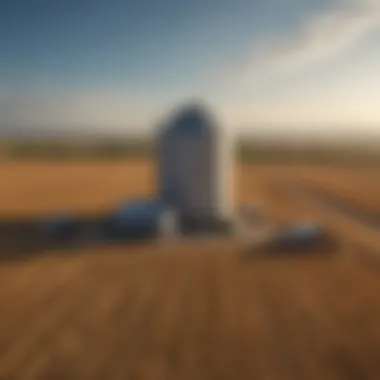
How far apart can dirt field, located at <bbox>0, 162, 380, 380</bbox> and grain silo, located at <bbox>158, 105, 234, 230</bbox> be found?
279 centimetres

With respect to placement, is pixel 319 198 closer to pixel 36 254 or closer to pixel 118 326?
pixel 36 254

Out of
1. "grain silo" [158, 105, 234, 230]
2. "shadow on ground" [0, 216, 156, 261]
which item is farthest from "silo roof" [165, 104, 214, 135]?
"shadow on ground" [0, 216, 156, 261]

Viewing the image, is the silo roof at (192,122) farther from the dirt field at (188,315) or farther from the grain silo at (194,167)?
the dirt field at (188,315)

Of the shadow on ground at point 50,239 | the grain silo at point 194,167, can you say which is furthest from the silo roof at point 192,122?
the shadow on ground at point 50,239

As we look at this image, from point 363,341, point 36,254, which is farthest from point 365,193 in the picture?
point 363,341

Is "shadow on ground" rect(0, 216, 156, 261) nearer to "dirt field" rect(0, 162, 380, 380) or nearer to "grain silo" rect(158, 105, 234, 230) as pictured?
"dirt field" rect(0, 162, 380, 380)

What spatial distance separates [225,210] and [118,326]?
38.9 ft

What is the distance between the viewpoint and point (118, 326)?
1186cm

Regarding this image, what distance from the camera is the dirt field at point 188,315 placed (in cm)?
996

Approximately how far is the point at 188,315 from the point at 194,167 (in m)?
10.6

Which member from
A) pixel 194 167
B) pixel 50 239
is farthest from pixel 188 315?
pixel 194 167

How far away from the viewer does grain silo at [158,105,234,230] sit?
2247cm

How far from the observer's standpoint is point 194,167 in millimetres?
22500

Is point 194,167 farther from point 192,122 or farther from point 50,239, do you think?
point 50,239
